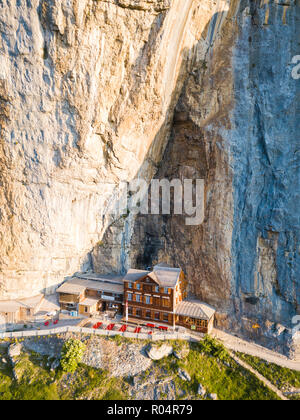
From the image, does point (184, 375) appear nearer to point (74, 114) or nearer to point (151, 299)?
point (151, 299)

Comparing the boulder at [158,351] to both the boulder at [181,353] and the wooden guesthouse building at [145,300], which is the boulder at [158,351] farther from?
the wooden guesthouse building at [145,300]

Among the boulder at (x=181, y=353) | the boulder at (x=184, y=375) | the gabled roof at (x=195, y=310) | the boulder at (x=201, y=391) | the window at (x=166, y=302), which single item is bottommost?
the boulder at (x=201, y=391)

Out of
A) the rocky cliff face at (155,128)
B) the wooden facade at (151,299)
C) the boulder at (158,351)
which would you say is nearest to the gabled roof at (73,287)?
the rocky cliff face at (155,128)

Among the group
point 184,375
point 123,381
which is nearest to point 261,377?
point 184,375

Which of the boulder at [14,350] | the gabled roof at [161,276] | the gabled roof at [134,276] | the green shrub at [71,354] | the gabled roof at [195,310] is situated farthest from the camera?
the gabled roof at [134,276]
